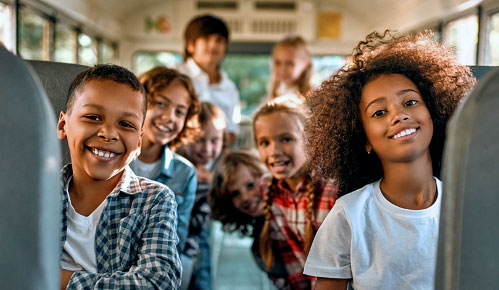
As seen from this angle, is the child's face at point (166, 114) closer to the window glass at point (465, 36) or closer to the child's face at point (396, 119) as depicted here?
the child's face at point (396, 119)

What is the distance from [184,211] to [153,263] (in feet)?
2.73

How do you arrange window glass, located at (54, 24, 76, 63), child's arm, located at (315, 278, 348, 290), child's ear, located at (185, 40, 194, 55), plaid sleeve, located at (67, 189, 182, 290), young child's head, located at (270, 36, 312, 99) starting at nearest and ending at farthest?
plaid sleeve, located at (67, 189, 182, 290) → child's arm, located at (315, 278, 348, 290) → child's ear, located at (185, 40, 194, 55) → young child's head, located at (270, 36, 312, 99) → window glass, located at (54, 24, 76, 63)

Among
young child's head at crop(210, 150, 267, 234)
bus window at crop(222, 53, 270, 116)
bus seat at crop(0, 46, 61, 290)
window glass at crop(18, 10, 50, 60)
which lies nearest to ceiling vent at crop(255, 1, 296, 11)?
bus window at crop(222, 53, 270, 116)

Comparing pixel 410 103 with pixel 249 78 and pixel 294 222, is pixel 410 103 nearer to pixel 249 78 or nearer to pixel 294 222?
pixel 294 222

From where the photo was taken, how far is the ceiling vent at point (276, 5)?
5254mm

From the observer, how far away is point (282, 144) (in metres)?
2.08

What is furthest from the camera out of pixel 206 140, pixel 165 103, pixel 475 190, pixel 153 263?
pixel 206 140

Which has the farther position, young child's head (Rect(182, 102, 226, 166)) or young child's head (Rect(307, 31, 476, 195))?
young child's head (Rect(182, 102, 226, 166))

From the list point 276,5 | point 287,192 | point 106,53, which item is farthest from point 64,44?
point 287,192

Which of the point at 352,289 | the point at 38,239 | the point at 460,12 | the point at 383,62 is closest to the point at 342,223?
the point at 352,289

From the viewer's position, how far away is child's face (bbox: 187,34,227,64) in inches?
133

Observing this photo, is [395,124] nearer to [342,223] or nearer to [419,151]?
[419,151]

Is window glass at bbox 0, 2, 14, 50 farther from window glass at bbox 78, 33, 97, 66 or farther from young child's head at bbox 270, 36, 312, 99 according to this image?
young child's head at bbox 270, 36, 312, 99

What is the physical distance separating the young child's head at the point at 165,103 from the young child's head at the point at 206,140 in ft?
1.38
